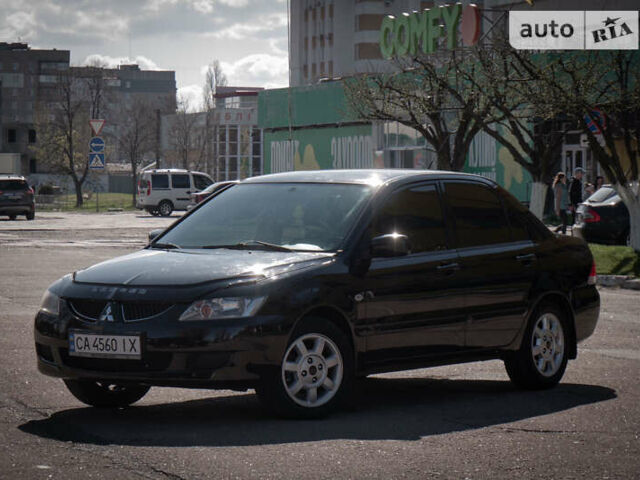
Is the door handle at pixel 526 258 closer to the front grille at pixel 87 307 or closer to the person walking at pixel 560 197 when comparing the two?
the front grille at pixel 87 307

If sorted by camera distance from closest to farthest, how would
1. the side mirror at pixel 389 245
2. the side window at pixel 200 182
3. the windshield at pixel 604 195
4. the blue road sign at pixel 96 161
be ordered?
the side mirror at pixel 389 245, the windshield at pixel 604 195, the blue road sign at pixel 96 161, the side window at pixel 200 182

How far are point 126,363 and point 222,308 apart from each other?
0.64 meters

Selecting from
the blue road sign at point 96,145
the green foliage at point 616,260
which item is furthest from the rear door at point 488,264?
the blue road sign at point 96,145

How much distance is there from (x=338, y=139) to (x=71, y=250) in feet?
117

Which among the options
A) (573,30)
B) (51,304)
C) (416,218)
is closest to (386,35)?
(573,30)

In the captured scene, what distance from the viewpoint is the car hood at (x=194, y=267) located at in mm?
A: 7461

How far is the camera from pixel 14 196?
161 ft

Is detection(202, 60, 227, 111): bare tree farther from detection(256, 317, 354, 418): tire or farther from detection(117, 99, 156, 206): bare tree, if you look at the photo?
detection(256, 317, 354, 418): tire

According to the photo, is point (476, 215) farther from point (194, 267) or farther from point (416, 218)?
point (194, 267)

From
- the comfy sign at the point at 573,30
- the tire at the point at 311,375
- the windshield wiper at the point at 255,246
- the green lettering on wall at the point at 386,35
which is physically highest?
the green lettering on wall at the point at 386,35

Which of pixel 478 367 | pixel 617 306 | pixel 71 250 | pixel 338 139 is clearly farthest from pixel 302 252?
pixel 338 139

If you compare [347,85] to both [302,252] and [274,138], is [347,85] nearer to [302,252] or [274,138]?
[274,138]

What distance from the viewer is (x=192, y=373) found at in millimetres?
7281

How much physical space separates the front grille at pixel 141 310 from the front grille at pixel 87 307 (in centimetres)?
16
